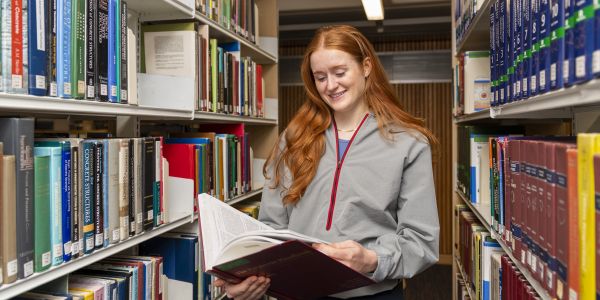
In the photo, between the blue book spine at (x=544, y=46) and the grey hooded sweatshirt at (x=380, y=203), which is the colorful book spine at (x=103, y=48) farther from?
the blue book spine at (x=544, y=46)

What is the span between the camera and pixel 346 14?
497cm

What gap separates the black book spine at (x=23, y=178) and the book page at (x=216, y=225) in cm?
38

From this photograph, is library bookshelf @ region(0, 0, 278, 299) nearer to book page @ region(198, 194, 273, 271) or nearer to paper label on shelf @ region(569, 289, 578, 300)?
book page @ region(198, 194, 273, 271)

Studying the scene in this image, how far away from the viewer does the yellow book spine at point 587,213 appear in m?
0.77

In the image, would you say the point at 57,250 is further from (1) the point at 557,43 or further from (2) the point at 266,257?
(1) the point at 557,43

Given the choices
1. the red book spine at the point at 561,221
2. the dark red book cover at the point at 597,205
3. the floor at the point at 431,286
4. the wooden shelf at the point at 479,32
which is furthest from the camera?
the floor at the point at 431,286

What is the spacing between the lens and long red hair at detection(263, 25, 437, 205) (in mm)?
1532

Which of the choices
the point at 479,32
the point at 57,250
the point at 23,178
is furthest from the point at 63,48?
the point at 479,32

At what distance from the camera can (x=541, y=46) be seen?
1.07 metres

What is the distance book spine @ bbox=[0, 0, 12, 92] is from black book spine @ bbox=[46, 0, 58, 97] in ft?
0.37

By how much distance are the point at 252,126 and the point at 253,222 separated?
6.99 ft

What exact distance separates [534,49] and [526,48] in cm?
8

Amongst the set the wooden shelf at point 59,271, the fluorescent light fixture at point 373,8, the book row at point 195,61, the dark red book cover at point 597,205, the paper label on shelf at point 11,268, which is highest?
the fluorescent light fixture at point 373,8

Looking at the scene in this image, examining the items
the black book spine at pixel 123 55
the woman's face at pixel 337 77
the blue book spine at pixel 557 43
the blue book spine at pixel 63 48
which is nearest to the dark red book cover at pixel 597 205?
the blue book spine at pixel 557 43
